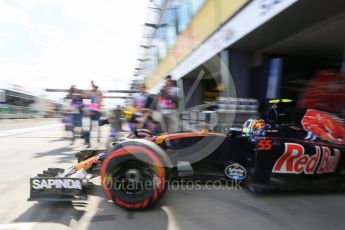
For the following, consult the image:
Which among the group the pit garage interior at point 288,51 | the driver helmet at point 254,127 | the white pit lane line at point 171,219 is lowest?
the white pit lane line at point 171,219

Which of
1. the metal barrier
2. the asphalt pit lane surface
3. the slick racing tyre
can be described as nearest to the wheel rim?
the slick racing tyre

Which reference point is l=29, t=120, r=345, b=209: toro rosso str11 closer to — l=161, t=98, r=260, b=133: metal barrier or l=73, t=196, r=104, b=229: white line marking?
l=73, t=196, r=104, b=229: white line marking

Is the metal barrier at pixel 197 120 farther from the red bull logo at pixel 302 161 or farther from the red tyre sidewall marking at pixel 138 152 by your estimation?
the red tyre sidewall marking at pixel 138 152

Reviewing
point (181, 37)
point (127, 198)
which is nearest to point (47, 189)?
point (127, 198)

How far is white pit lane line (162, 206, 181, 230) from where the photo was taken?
9.21ft

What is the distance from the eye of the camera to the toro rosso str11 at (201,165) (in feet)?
10.4

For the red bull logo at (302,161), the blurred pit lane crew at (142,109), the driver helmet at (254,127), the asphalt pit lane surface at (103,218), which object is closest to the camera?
the asphalt pit lane surface at (103,218)

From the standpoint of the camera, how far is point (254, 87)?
9.20 metres

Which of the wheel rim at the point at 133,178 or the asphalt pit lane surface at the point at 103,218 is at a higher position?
the wheel rim at the point at 133,178

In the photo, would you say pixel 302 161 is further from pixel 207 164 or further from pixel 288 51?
pixel 288 51

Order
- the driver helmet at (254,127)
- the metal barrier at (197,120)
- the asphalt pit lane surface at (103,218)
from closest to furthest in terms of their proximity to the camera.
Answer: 1. the asphalt pit lane surface at (103,218)
2. the driver helmet at (254,127)
3. the metal barrier at (197,120)

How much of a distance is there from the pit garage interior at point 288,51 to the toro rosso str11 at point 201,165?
3162 mm

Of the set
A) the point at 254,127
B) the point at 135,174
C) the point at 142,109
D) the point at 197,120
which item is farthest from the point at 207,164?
the point at 142,109

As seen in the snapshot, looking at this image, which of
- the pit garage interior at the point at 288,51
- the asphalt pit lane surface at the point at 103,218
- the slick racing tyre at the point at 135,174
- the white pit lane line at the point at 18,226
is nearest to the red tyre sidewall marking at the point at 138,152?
the slick racing tyre at the point at 135,174
